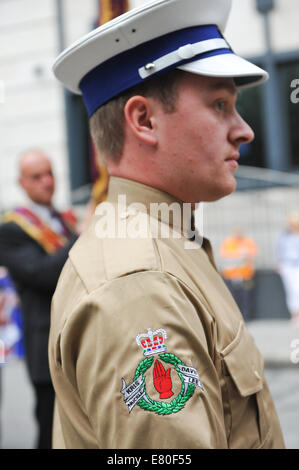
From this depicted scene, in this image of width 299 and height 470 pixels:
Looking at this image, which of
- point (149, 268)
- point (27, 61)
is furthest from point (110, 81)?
point (27, 61)

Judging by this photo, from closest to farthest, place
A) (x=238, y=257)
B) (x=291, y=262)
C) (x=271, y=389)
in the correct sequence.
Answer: (x=271, y=389) → (x=291, y=262) → (x=238, y=257)

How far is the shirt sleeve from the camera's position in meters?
0.95

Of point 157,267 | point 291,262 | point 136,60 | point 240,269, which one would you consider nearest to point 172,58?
point 136,60

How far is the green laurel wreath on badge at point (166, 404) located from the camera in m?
0.95

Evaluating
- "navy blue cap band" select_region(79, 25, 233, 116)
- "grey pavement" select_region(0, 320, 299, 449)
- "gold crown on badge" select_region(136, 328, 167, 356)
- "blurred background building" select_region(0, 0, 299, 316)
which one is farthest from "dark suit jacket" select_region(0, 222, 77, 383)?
"blurred background building" select_region(0, 0, 299, 316)

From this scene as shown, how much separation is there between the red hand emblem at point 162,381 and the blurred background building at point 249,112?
8713 millimetres

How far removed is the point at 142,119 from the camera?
4.07 feet

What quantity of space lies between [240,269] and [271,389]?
14.1ft

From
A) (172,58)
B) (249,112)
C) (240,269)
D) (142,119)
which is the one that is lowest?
(240,269)

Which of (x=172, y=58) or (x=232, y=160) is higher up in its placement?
(x=172, y=58)

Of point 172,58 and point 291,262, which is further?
point 291,262

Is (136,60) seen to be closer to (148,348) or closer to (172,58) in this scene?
(172,58)

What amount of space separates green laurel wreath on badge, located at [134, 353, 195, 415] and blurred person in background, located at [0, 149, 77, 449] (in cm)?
195
